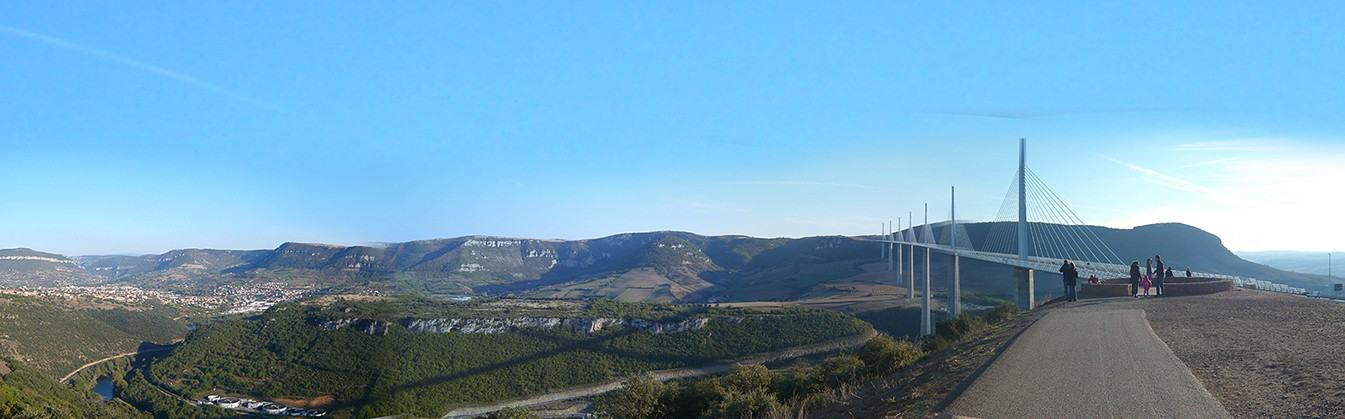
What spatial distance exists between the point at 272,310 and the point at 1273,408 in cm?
6422

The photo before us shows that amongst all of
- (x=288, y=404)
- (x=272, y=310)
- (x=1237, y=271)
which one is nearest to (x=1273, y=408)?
(x=288, y=404)

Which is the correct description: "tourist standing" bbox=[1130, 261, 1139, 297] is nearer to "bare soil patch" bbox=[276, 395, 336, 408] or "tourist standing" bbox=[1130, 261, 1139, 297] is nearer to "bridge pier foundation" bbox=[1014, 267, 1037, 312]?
"bridge pier foundation" bbox=[1014, 267, 1037, 312]

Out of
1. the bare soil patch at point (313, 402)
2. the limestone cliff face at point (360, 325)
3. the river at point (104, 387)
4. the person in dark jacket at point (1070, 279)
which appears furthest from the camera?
the limestone cliff face at point (360, 325)

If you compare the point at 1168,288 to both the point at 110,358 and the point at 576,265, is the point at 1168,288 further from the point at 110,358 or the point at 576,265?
the point at 576,265

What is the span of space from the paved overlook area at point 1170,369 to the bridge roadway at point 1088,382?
0.04ft

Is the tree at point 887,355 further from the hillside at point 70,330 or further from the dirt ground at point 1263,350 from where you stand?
the hillside at point 70,330

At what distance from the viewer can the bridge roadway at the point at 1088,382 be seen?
7.43 metres

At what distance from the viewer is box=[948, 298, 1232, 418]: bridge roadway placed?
7430 millimetres

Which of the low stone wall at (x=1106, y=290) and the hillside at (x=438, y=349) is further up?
the low stone wall at (x=1106, y=290)

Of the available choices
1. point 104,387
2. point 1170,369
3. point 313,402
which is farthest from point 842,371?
point 104,387

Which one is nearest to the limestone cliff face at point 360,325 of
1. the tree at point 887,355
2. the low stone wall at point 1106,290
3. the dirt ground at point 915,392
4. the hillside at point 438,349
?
the hillside at point 438,349

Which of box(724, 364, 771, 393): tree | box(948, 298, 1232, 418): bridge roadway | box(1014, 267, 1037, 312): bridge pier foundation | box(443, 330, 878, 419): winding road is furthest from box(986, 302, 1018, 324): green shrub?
box(948, 298, 1232, 418): bridge roadway

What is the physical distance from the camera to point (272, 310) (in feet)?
193

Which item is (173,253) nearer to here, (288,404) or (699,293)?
(699,293)
